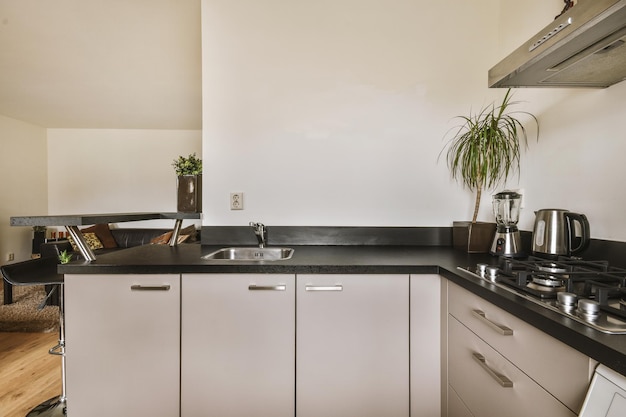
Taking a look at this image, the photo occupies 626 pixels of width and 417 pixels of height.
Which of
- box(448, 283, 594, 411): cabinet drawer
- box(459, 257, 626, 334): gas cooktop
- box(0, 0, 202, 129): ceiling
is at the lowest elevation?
box(448, 283, 594, 411): cabinet drawer

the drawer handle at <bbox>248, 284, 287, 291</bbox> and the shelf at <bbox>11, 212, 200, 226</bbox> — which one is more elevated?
the shelf at <bbox>11, 212, 200, 226</bbox>


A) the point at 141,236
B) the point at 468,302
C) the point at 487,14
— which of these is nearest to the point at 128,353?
the point at 468,302

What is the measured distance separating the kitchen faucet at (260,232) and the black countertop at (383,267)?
8.5 inches

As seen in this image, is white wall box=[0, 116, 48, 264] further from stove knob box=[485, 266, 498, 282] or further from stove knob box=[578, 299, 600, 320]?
stove knob box=[578, 299, 600, 320]

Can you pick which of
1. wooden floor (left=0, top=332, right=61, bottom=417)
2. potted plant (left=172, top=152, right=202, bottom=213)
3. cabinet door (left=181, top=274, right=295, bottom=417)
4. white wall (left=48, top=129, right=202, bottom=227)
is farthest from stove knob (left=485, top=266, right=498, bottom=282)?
white wall (left=48, top=129, right=202, bottom=227)

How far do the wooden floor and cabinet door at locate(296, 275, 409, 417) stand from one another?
5.90 feet

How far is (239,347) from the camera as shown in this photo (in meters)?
1.34

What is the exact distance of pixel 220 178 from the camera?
1971 millimetres

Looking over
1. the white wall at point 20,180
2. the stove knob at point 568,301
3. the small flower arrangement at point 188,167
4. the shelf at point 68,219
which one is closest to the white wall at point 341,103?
the small flower arrangement at point 188,167

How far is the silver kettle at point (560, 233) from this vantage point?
129cm

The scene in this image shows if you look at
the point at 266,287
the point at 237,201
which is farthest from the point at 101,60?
the point at 266,287

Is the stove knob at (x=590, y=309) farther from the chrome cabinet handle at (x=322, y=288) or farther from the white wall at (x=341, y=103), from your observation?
the white wall at (x=341, y=103)

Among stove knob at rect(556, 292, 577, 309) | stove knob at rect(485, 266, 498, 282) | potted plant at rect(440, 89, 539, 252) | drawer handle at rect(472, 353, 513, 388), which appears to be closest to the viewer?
stove knob at rect(556, 292, 577, 309)

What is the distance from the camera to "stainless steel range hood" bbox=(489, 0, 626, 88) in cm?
85
